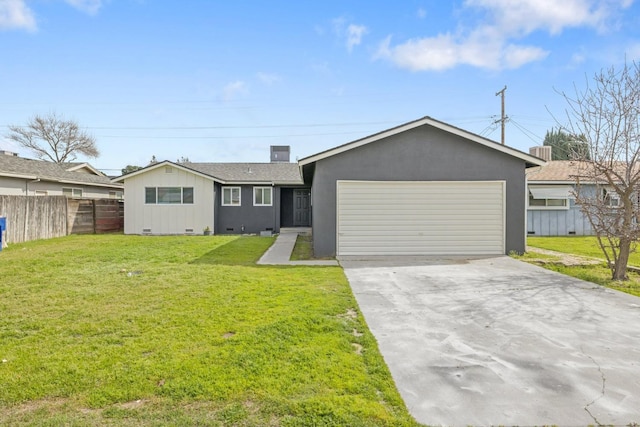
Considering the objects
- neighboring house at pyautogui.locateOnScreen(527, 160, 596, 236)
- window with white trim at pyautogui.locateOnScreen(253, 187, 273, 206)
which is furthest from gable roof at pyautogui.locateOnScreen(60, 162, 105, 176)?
neighboring house at pyautogui.locateOnScreen(527, 160, 596, 236)

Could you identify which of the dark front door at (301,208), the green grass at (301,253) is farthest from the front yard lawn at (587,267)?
the dark front door at (301,208)

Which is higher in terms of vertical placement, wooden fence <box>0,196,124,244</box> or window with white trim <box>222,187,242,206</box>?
window with white trim <box>222,187,242,206</box>

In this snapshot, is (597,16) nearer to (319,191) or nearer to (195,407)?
(319,191)

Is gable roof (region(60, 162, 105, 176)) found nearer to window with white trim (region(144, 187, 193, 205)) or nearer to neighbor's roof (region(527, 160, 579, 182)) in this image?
window with white trim (region(144, 187, 193, 205))

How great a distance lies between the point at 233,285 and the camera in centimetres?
652

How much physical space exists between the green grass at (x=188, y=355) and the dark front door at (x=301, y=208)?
12.6 metres

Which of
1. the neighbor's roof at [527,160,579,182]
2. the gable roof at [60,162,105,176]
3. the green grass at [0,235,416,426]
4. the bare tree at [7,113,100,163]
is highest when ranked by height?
the bare tree at [7,113,100,163]

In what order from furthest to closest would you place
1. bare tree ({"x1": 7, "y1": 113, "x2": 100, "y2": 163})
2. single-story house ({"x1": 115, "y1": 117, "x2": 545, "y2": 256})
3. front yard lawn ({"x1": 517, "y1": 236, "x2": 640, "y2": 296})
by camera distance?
bare tree ({"x1": 7, "y1": 113, "x2": 100, "y2": 163}) < single-story house ({"x1": 115, "y1": 117, "x2": 545, "y2": 256}) < front yard lawn ({"x1": 517, "y1": 236, "x2": 640, "y2": 296})

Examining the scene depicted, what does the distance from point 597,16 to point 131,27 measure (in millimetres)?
13736

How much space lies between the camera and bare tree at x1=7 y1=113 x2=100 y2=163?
3584 centimetres

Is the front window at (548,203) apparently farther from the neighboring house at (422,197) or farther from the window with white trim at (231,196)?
the window with white trim at (231,196)

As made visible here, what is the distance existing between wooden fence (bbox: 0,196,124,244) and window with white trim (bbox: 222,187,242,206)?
5754 mm

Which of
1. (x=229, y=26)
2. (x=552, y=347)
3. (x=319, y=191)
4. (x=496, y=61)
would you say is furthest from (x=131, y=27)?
(x=552, y=347)

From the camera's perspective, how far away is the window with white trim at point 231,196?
18.4 meters
